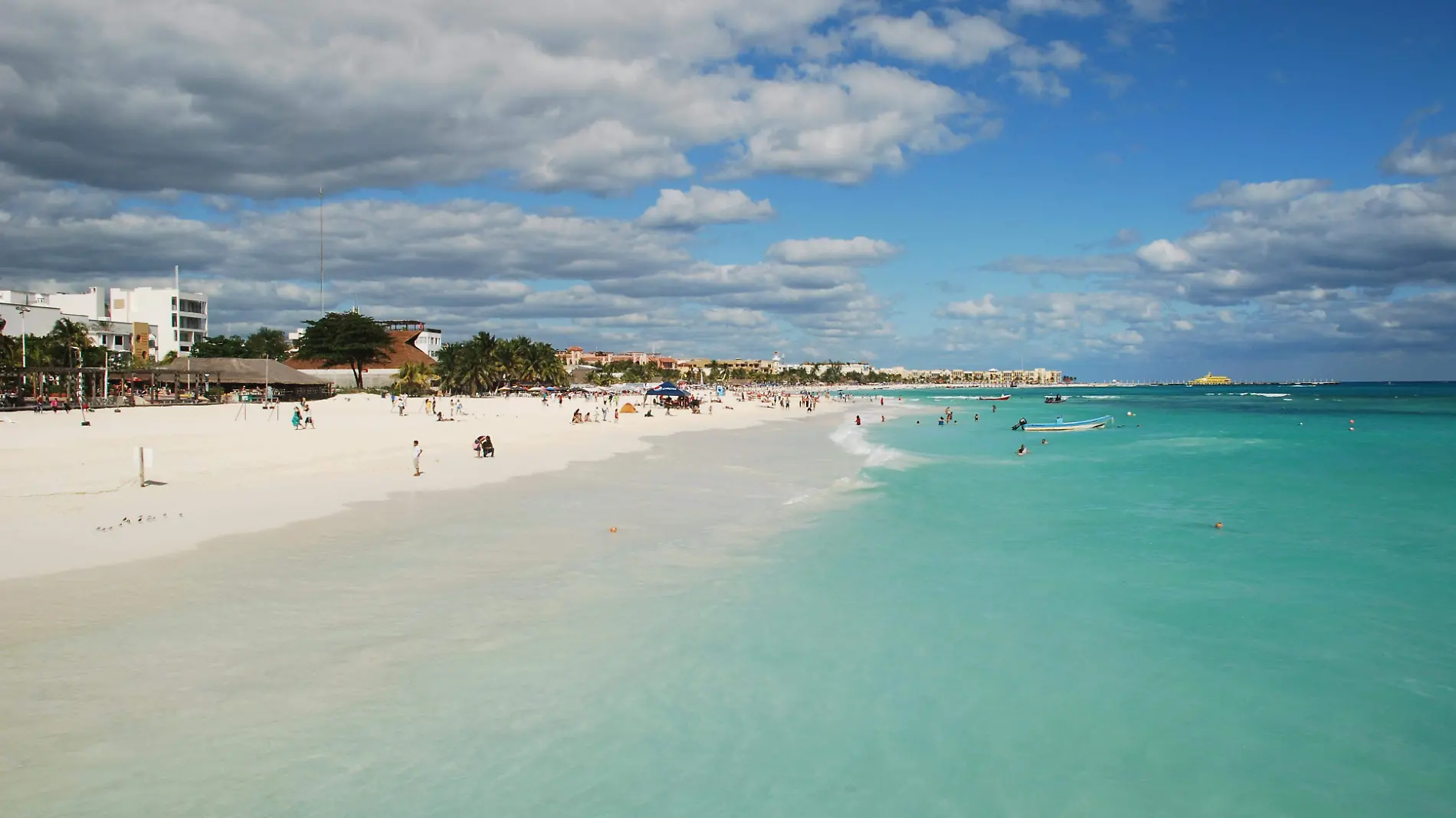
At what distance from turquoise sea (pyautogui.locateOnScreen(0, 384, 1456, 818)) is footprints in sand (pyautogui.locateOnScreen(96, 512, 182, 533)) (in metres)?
2.57

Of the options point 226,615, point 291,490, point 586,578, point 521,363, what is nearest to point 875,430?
point 291,490

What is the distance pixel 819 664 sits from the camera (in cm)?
920

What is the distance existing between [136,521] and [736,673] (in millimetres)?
12226

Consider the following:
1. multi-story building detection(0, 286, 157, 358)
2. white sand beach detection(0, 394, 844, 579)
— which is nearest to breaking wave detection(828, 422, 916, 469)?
white sand beach detection(0, 394, 844, 579)

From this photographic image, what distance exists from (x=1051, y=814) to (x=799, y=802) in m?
2.00

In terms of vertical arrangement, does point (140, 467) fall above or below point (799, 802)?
above

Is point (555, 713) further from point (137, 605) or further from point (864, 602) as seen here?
point (137, 605)

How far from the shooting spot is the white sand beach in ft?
44.7

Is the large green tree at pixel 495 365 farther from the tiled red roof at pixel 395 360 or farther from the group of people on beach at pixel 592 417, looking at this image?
the group of people on beach at pixel 592 417

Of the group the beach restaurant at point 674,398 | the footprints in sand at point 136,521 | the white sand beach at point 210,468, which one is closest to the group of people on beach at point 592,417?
the white sand beach at point 210,468

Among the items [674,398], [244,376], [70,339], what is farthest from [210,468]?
[70,339]

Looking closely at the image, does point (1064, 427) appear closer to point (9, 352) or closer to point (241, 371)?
point (241, 371)

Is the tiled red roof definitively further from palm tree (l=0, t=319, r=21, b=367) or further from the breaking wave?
the breaking wave

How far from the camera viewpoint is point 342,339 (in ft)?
283
